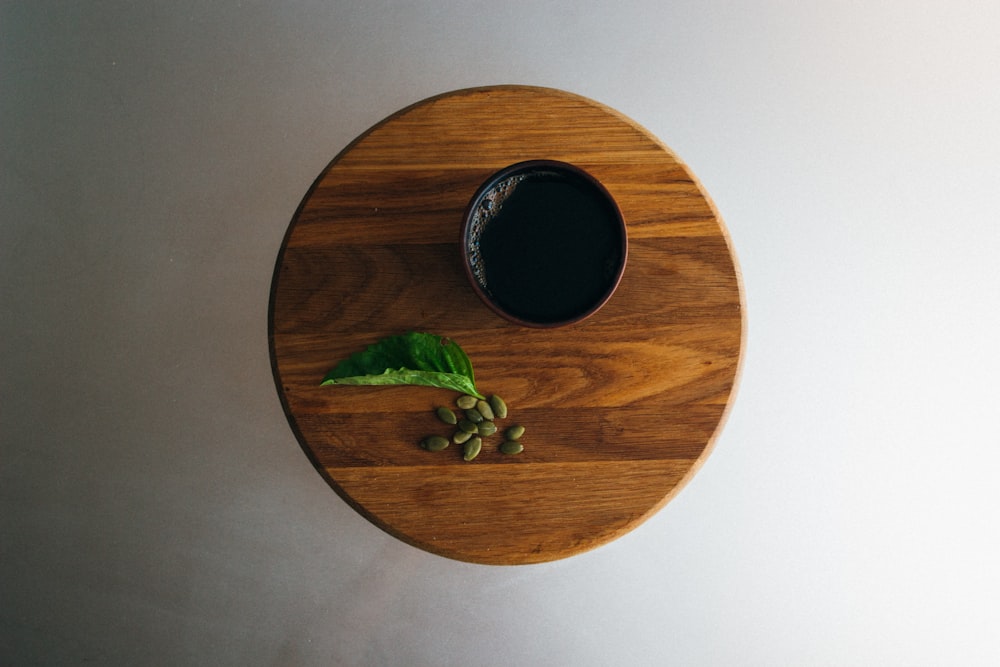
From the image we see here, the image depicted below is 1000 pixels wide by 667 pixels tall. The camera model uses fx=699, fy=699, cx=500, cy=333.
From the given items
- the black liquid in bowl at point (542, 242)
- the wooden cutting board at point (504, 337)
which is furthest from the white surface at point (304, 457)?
the black liquid in bowl at point (542, 242)

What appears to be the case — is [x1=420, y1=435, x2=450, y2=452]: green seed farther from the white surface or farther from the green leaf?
the white surface

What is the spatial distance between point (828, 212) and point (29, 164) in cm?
→ 144

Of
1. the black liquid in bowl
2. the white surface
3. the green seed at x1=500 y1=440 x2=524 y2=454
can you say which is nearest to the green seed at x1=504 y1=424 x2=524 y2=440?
the green seed at x1=500 y1=440 x2=524 y2=454

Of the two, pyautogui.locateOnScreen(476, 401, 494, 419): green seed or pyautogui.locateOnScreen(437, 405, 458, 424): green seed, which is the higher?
pyautogui.locateOnScreen(476, 401, 494, 419): green seed

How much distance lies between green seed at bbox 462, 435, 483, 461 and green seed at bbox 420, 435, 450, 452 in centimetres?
2

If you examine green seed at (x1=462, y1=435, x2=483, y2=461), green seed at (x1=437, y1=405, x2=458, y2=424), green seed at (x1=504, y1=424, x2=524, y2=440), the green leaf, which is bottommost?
green seed at (x1=462, y1=435, x2=483, y2=461)

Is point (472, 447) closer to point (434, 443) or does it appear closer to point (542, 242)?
point (434, 443)

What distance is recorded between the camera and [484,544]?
78 centimetres

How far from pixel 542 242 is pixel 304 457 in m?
0.70

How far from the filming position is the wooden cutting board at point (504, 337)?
0.78 m

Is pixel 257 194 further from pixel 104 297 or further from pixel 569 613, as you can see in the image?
pixel 569 613

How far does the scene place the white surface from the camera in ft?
3.94

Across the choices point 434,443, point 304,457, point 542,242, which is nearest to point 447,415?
point 434,443

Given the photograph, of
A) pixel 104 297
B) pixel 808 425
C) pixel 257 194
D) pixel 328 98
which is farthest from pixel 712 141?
pixel 104 297
